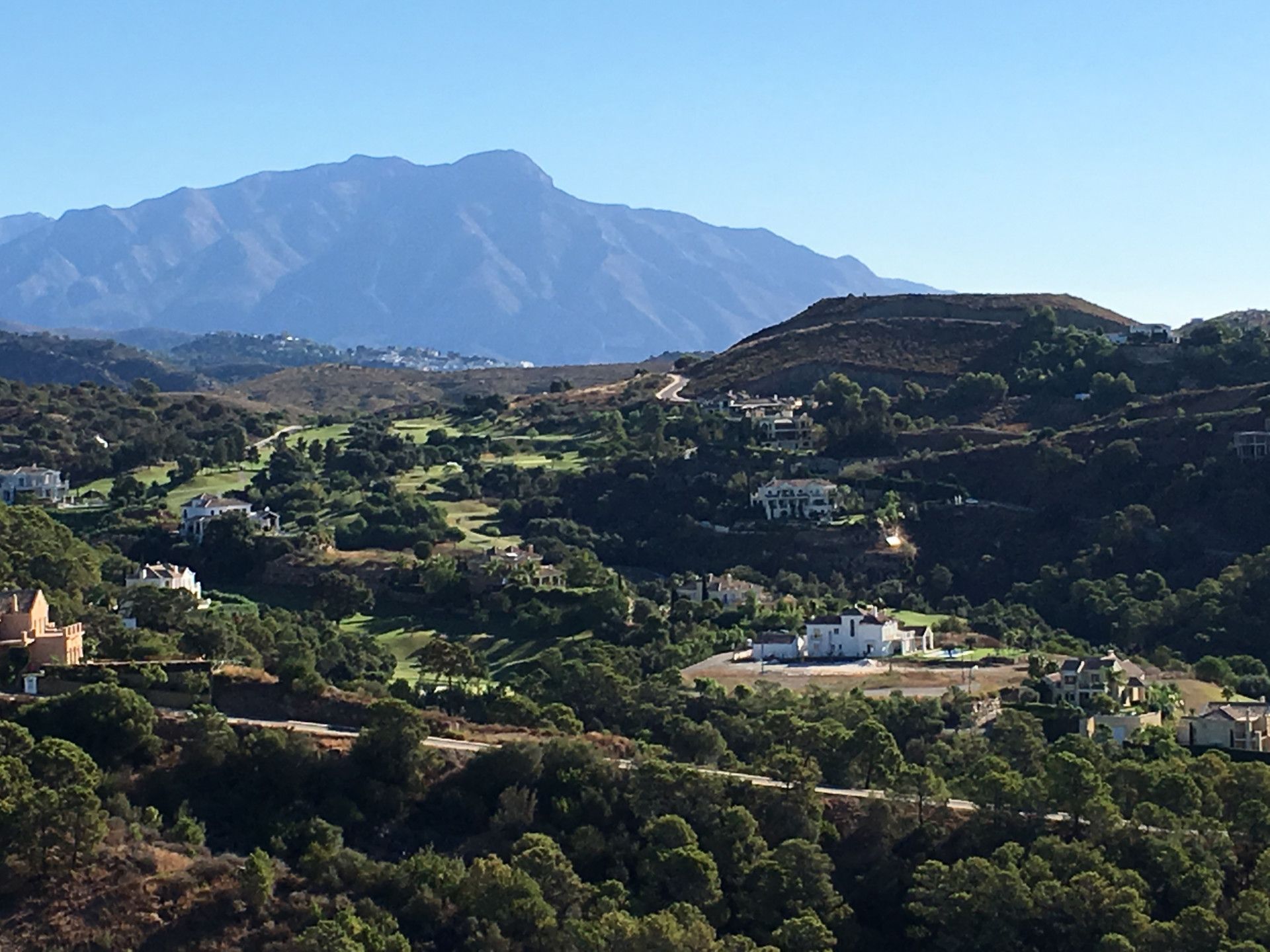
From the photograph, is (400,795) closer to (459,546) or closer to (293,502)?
(459,546)

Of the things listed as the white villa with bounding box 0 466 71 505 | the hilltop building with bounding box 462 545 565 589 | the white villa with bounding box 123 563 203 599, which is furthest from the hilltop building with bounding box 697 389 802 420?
the white villa with bounding box 123 563 203 599

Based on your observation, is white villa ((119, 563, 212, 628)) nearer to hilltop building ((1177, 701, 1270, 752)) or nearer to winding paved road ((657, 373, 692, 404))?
hilltop building ((1177, 701, 1270, 752))

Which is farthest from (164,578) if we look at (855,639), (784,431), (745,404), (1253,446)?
(1253,446)

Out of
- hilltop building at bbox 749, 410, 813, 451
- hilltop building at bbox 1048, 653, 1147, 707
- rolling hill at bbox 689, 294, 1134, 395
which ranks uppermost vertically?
rolling hill at bbox 689, 294, 1134, 395

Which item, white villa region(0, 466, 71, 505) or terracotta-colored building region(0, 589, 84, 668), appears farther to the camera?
white villa region(0, 466, 71, 505)

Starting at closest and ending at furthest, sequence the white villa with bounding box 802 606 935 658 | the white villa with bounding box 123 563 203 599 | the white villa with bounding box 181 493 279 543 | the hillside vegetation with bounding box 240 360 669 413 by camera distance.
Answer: the white villa with bounding box 123 563 203 599
the white villa with bounding box 802 606 935 658
the white villa with bounding box 181 493 279 543
the hillside vegetation with bounding box 240 360 669 413

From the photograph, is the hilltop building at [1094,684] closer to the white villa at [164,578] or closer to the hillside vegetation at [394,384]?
the white villa at [164,578]

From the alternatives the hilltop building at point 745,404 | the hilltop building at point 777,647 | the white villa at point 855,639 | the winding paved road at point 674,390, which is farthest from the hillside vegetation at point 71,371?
the white villa at point 855,639

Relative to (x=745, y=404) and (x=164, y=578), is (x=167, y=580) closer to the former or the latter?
(x=164, y=578)
